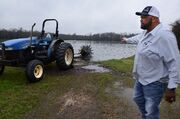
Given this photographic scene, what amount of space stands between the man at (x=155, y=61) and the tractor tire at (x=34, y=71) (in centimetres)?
588

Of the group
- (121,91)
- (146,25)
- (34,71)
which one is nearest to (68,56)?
(34,71)

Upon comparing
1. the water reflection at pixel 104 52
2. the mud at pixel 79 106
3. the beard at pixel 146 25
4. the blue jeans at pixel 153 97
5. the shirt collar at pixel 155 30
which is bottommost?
the water reflection at pixel 104 52

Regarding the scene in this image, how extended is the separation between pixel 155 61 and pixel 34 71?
634cm

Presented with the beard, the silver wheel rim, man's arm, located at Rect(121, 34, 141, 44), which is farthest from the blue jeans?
the silver wheel rim

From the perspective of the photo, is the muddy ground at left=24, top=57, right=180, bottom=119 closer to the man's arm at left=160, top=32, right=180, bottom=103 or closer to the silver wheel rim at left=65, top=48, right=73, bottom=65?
the man's arm at left=160, top=32, right=180, bottom=103

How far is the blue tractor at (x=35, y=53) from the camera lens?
11.4 meters

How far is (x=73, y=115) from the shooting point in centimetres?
764

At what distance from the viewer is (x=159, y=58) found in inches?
207


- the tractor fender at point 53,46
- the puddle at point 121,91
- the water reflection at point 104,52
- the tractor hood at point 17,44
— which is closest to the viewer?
the puddle at point 121,91

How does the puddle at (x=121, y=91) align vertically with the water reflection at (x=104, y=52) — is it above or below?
above

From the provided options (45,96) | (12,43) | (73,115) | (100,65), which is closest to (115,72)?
(100,65)

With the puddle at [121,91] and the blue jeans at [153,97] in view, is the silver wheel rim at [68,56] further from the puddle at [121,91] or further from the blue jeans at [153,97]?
the blue jeans at [153,97]

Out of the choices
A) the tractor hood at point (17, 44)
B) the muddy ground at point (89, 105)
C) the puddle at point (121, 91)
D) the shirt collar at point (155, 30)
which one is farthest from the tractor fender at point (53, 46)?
the shirt collar at point (155, 30)

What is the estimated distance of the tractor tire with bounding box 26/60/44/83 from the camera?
10.9 metres
